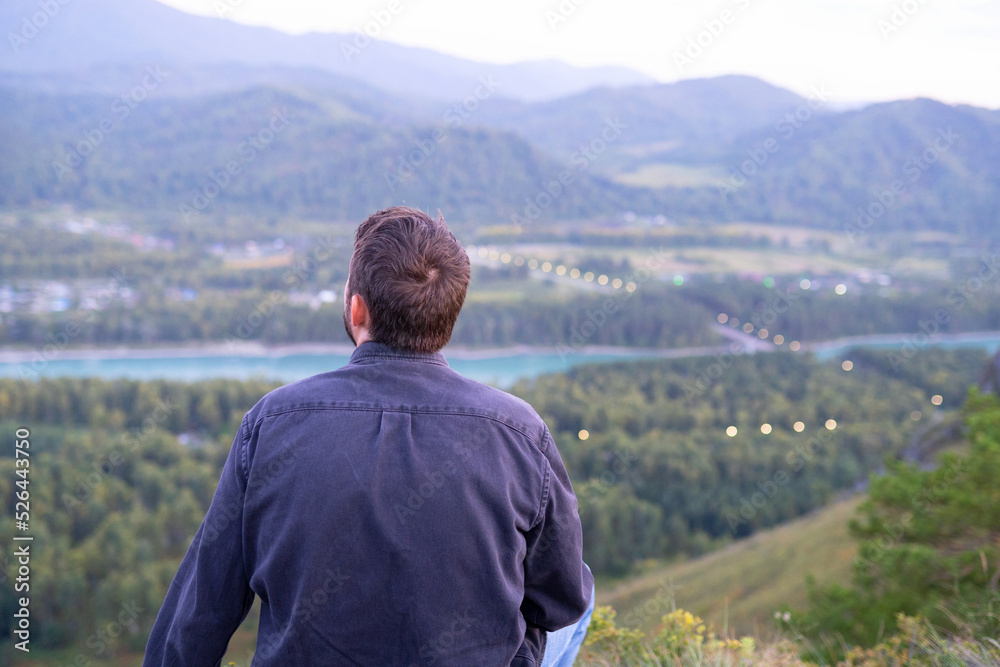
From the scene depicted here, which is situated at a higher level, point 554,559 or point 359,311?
point 359,311

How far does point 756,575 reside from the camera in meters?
12.0

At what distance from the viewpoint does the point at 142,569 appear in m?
12.9

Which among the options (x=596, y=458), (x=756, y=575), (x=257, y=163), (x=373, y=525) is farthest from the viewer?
(x=257, y=163)

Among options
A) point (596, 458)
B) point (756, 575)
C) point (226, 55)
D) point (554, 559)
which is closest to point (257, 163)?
point (226, 55)

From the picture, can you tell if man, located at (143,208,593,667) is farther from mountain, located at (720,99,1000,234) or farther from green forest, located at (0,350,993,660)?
mountain, located at (720,99,1000,234)

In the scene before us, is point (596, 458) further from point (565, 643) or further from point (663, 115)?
point (663, 115)

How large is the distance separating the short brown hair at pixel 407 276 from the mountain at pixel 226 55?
79039 mm

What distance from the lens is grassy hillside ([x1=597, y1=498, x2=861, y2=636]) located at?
10.5m

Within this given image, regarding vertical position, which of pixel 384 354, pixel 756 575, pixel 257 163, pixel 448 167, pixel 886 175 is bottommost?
pixel 756 575

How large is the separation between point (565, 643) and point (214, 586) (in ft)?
2.30

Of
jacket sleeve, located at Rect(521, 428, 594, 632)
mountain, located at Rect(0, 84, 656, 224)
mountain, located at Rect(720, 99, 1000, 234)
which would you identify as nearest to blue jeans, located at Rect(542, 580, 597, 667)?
jacket sleeve, located at Rect(521, 428, 594, 632)

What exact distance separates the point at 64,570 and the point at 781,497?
54.4 feet

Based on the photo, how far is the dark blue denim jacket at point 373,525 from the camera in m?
0.99

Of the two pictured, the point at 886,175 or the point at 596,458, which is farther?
the point at 886,175
